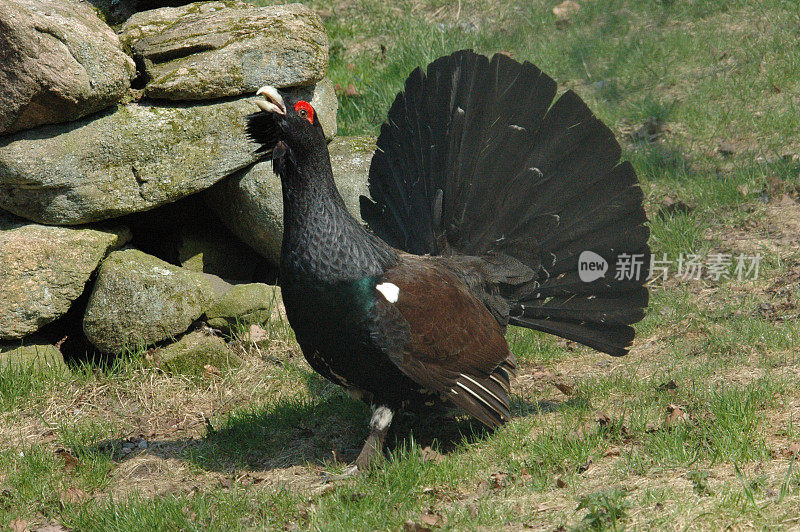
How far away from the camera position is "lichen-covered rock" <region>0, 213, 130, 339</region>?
4.90 meters

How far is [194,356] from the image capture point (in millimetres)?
5324

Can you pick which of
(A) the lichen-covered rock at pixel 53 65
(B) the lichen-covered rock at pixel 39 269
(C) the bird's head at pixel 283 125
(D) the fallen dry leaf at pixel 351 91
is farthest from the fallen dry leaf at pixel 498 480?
(D) the fallen dry leaf at pixel 351 91

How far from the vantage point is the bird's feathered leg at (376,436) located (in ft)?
13.2

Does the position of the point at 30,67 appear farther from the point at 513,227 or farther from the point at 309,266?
the point at 513,227

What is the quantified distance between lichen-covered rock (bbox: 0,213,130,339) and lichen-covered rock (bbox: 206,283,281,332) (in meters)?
0.86

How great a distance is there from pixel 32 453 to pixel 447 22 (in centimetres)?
656

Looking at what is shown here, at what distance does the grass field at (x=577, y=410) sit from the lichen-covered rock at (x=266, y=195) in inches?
26.3

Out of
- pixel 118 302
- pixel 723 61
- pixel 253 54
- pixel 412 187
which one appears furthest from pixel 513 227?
pixel 723 61

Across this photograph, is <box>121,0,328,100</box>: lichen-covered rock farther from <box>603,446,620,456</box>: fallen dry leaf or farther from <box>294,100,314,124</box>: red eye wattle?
<box>603,446,620,456</box>: fallen dry leaf

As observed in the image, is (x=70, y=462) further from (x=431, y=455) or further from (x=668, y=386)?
(x=668, y=386)

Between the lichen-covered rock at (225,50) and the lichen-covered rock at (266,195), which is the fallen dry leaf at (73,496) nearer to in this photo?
the lichen-covered rock at (266,195)

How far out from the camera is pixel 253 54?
211 inches

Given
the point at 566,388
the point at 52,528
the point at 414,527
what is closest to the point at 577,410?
the point at 566,388

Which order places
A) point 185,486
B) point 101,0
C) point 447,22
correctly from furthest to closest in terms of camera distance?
point 447,22 < point 101,0 < point 185,486
